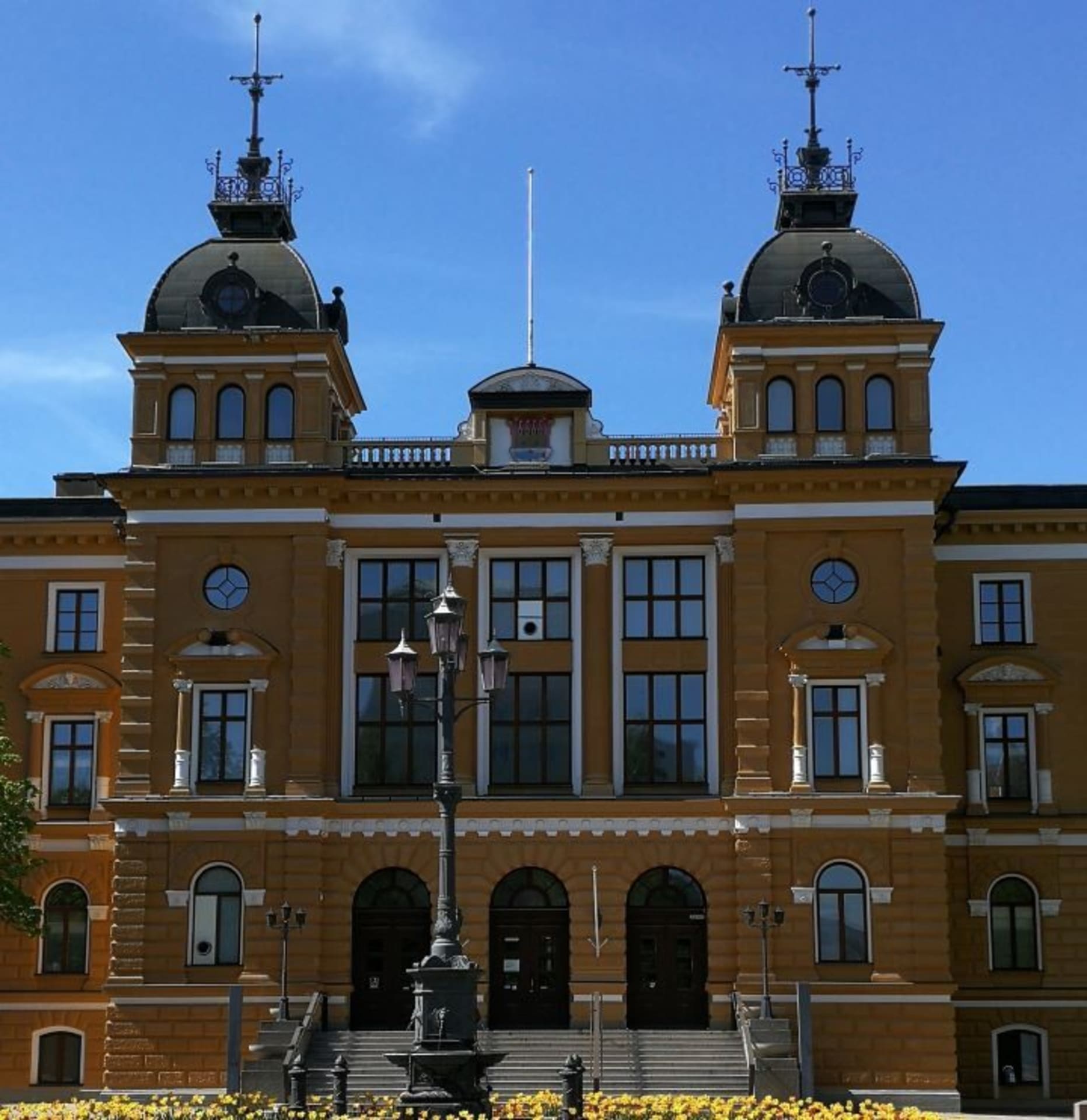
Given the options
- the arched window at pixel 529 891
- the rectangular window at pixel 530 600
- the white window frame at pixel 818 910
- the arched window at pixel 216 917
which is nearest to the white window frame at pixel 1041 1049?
the white window frame at pixel 818 910

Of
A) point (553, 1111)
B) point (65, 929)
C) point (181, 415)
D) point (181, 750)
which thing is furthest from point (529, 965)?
point (553, 1111)

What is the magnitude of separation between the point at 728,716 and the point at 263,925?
1228 cm

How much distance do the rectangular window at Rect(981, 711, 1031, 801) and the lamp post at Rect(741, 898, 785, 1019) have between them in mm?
7669

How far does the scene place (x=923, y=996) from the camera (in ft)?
157

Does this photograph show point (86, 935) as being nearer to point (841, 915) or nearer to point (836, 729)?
point (841, 915)

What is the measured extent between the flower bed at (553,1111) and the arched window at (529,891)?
1645cm

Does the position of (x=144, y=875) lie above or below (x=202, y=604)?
below

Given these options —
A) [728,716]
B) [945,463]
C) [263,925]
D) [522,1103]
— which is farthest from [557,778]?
[522,1103]

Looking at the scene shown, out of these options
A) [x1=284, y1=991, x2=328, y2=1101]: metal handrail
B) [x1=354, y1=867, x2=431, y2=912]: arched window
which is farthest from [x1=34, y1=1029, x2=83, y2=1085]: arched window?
[x1=354, y1=867, x2=431, y2=912]: arched window

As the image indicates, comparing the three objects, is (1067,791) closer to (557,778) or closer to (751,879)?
(751,879)

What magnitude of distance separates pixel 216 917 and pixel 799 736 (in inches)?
576

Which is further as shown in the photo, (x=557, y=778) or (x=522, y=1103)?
(x=557, y=778)

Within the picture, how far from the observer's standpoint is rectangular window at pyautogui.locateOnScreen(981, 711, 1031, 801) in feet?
172

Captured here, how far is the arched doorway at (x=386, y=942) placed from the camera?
4938 centimetres
